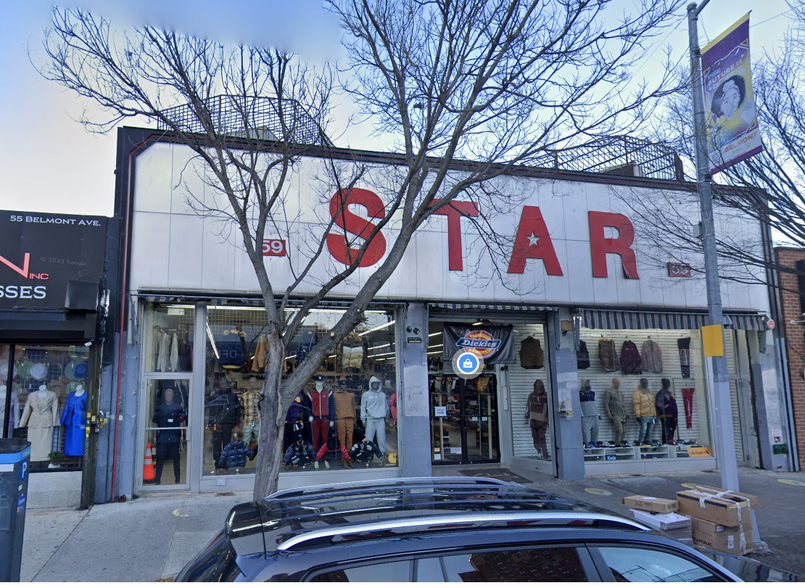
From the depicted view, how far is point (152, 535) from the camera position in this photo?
741 cm

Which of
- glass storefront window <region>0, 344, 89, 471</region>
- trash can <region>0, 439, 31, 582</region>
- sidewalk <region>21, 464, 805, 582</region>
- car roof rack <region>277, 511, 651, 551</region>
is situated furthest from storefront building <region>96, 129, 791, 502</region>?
car roof rack <region>277, 511, 651, 551</region>

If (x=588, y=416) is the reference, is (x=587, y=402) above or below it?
above

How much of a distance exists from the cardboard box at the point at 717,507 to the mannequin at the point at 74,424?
350 inches

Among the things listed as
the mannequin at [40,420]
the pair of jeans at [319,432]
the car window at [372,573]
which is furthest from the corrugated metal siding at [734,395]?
the mannequin at [40,420]

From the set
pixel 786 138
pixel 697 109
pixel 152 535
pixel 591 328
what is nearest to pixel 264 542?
pixel 152 535

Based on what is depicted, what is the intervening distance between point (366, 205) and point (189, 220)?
10.5 ft

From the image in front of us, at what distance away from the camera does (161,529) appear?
7.67 meters

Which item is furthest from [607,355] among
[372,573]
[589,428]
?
[372,573]

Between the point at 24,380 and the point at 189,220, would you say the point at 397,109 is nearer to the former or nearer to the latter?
the point at 189,220

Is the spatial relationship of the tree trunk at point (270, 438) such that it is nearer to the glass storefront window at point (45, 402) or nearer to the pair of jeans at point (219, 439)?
the pair of jeans at point (219, 439)

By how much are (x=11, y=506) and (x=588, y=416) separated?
1024 cm

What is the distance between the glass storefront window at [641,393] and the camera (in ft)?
A: 39.5

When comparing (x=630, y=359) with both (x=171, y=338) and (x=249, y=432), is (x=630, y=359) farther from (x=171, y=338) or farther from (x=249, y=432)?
(x=171, y=338)

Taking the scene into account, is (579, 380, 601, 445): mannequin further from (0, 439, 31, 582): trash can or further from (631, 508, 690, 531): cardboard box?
(0, 439, 31, 582): trash can
